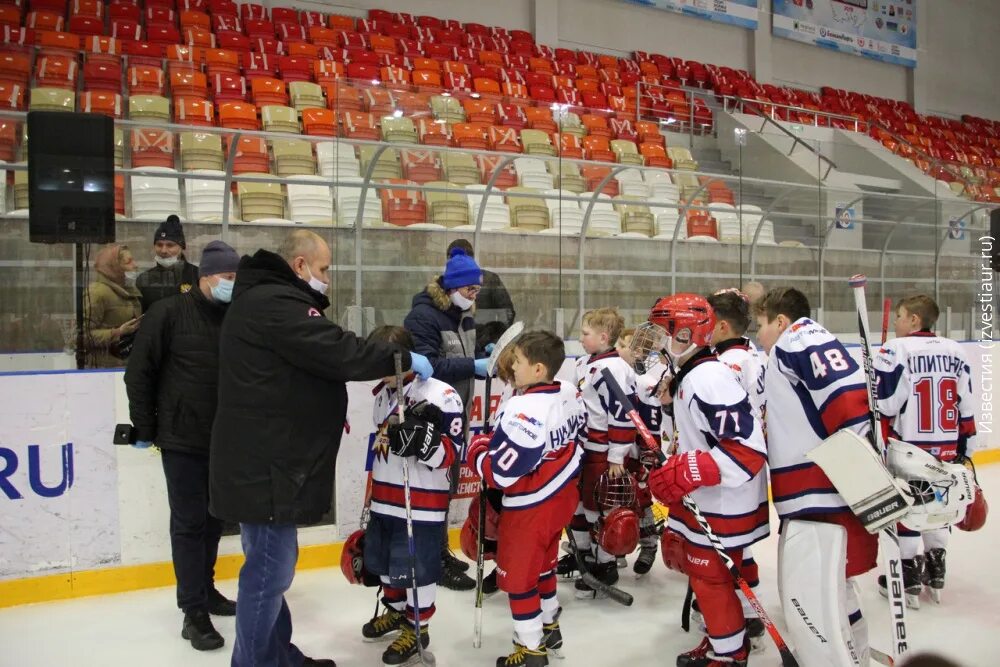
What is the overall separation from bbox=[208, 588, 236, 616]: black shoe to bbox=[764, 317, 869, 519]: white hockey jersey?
2.25m

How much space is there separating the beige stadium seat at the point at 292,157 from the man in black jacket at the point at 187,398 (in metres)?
1.60

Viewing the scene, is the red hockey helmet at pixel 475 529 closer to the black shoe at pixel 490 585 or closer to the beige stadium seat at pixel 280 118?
the black shoe at pixel 490 585

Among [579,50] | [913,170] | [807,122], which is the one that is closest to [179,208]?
[913,170]

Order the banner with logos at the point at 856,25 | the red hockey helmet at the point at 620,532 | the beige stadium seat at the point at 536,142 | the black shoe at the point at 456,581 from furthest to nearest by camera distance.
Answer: the banner with logos at the point at 856,25 → the beige stadium seat at the point at 536,142 → the black shoe at the point at 456,581 → the red hockey helmet at the point at 620,532

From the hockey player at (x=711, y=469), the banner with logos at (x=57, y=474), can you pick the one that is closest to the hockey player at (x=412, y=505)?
the hockey player at (x=711, y=469)

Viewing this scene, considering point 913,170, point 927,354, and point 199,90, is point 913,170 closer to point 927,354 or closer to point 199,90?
point 927,354

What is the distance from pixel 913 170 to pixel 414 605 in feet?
19.8

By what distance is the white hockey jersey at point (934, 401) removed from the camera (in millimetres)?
3857

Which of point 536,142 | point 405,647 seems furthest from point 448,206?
point 405,647

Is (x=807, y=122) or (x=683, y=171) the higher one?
(x=807, y=122)

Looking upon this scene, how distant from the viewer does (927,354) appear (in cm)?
391

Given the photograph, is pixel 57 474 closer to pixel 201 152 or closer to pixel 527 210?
pixel 201 152

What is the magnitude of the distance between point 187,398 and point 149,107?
3146 mm

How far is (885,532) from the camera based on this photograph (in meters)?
2.33
